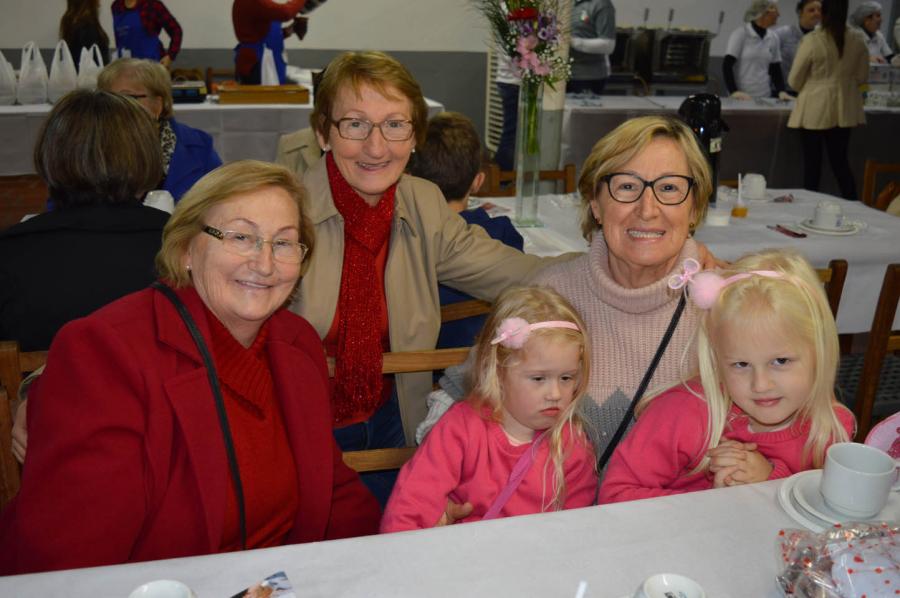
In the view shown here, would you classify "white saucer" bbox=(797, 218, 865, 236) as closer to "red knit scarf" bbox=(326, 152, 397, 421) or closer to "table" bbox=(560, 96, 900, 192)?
"red knit scarf" bbox=(326, 152, 397, 421)

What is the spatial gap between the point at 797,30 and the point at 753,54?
1.31 meters

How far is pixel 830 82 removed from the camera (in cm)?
611

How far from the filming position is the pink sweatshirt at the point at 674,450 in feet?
5.14

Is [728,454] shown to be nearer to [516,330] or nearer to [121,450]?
[516,330]

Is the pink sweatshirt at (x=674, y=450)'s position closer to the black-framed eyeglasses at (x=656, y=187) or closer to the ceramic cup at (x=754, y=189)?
the black-framed eyeglasses at (x=656, y=187)

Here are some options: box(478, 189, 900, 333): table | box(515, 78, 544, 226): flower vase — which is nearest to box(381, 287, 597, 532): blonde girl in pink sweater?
box(478, 189, 900, 333): table

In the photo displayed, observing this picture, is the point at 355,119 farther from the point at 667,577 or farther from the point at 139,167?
the point at 667,577

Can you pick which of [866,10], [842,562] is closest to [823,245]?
[842,562]

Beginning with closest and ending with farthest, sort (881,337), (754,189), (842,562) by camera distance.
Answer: (842,562) < (881,337) < (754,189)

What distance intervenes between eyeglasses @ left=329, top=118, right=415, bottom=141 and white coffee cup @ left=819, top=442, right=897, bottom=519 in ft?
4.31

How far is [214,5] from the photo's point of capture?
8.65 m

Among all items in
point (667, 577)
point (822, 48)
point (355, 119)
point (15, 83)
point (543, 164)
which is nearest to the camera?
point (667, 577)

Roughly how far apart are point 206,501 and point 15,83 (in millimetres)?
4660

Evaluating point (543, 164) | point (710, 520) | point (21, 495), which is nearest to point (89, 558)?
point (21, 495)
